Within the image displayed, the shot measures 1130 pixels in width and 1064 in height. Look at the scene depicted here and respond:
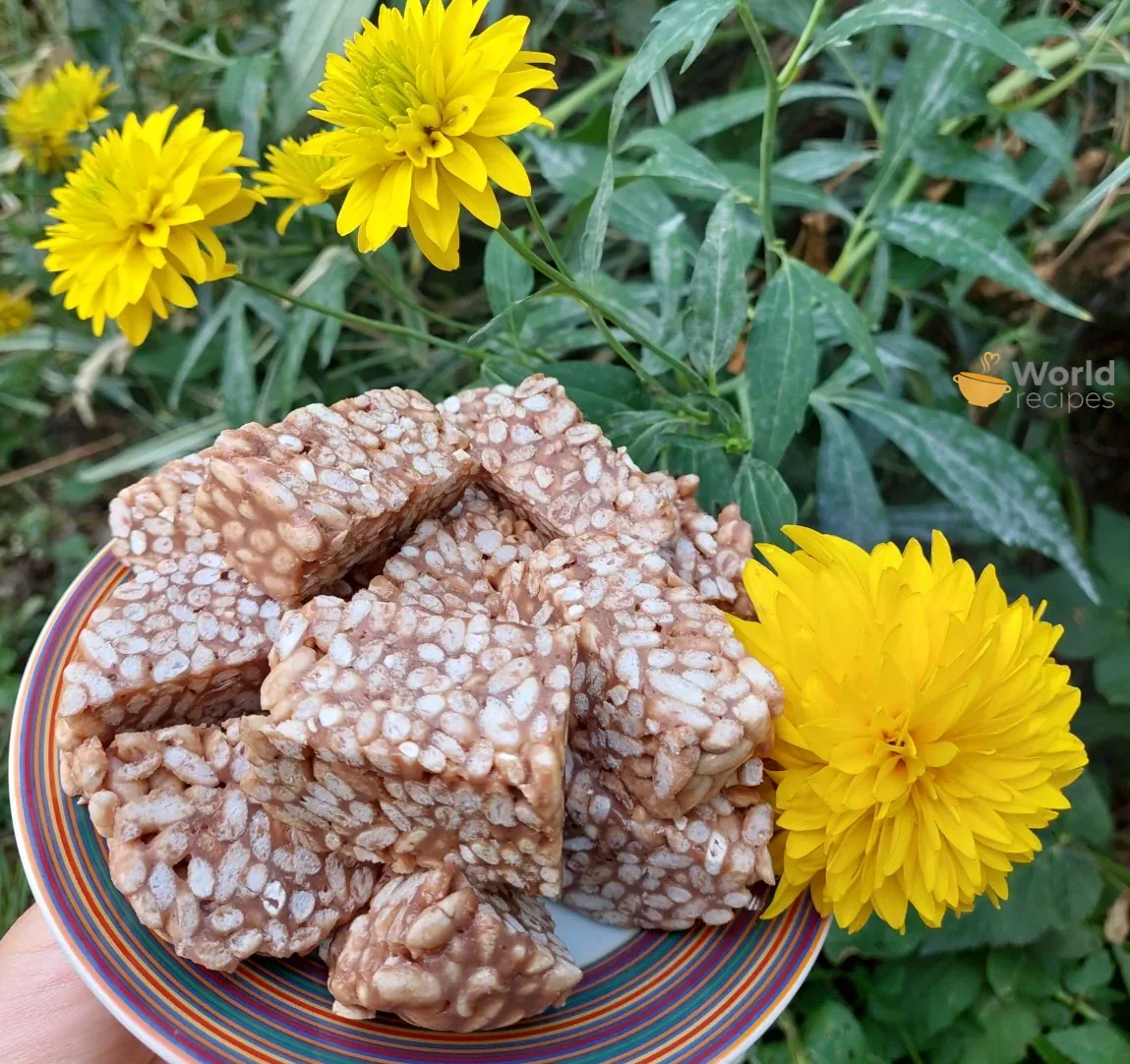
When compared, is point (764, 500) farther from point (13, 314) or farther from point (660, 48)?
point (13, 314)

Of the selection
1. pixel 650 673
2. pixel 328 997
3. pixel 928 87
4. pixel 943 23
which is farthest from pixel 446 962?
pixel 928 87

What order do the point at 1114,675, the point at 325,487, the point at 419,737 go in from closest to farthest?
the point at 419,737 → the point at 325,487 → the point at 1114,675

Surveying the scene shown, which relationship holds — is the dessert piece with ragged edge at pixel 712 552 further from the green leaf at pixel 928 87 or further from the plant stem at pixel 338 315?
the green leaf at pixel 928 87

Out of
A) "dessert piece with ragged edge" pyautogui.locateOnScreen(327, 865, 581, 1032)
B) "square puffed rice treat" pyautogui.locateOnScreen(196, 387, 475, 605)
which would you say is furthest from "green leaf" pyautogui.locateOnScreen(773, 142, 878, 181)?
"dessert piece with ragged edge" pyautogui.locateOnScreen(327, 865, 581, 1032)

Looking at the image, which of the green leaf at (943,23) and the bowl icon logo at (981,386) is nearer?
the green leaf at (943,23)

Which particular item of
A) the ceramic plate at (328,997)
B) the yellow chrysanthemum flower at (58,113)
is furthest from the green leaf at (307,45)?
the ceramic plate at (328,997)

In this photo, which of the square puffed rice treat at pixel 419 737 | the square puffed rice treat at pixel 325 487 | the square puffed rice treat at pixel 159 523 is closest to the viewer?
the square puffed rice treat at pixel 419 737
